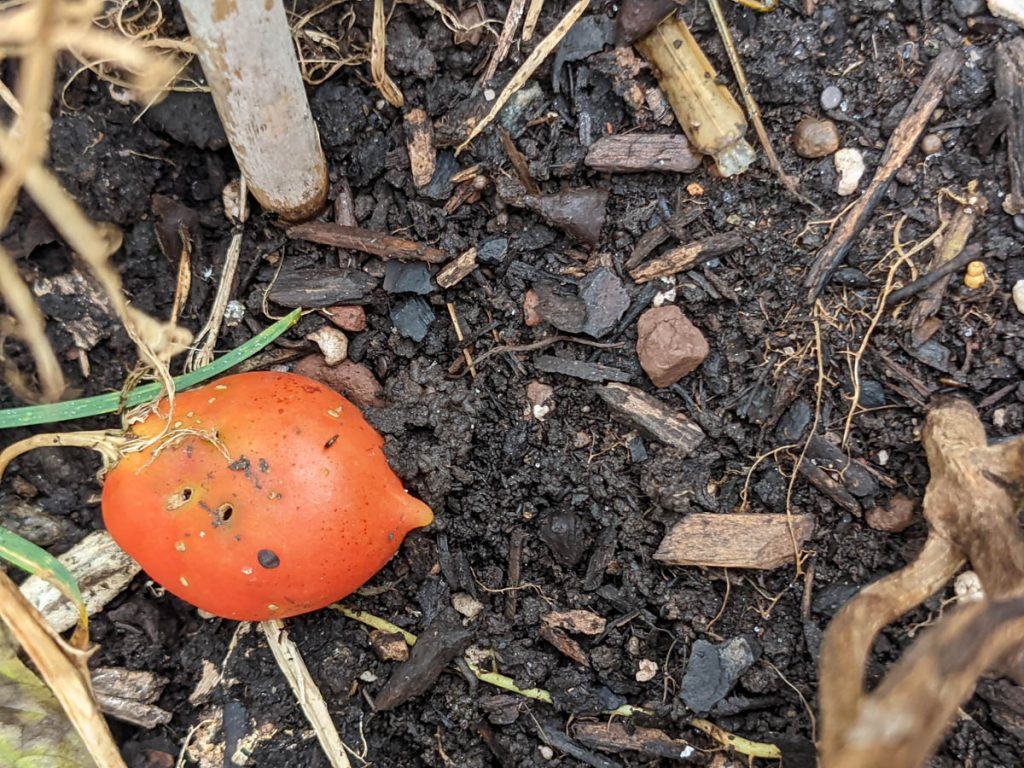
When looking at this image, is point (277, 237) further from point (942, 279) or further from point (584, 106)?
point (942, 279)

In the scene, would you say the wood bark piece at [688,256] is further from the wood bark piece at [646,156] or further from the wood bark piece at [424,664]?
the wood bark piece at [424,664]

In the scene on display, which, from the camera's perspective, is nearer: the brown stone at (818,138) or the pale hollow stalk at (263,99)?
the pale hollow stalk at (263,99)

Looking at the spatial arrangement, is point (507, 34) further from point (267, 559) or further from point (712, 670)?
point (712, 670)

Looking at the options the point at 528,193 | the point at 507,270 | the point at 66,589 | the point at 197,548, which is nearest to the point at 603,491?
the point at 507,270

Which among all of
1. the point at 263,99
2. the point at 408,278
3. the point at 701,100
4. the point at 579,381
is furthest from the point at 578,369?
the point at 263,99

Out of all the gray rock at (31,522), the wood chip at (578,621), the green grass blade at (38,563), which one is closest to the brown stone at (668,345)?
the wood chip at (578,621)

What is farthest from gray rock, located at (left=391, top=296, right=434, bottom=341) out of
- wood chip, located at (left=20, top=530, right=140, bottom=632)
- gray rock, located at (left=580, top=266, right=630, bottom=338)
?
wood chip, located at (left=20, top=530, right=140, bottom=632)

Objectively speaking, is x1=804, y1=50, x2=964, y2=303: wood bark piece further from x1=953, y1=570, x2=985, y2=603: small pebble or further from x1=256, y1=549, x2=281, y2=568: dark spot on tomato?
x1=256, y1=549, x2=281, y2=568: dark spot on tomato
